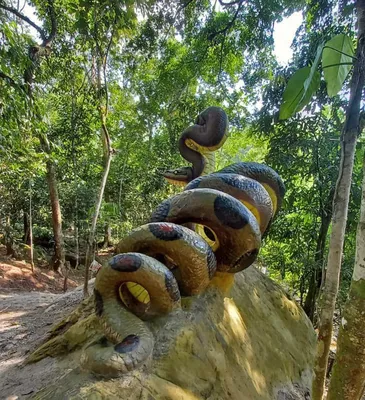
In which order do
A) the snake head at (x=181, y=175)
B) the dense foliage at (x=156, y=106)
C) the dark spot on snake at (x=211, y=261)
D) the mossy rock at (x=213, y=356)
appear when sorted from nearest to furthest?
1. the mossy rock at (x=213, y=356)
2. the dark spot on snake at (x=211, y=261)
3. the snake head at (x=181, y=175)
4. the dense foliage at (x=156, y=106)

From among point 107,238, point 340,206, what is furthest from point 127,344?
point 107,238

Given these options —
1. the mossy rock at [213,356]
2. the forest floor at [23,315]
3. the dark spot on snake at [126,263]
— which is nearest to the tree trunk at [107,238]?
the forest floor at [23,315]

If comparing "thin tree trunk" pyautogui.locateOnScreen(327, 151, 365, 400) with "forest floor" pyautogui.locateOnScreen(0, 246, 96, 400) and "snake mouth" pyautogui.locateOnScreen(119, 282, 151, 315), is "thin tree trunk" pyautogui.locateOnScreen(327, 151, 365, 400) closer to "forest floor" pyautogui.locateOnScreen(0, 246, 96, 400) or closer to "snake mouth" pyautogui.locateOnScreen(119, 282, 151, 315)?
"snake mouth" pyautogui.locateOnScreen(119, 282, 151, 315)

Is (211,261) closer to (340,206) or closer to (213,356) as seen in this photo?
(213,356)

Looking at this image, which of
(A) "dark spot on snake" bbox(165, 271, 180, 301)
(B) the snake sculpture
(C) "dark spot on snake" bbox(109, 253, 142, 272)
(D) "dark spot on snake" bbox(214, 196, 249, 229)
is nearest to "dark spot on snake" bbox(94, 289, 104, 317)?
(B) the snake sculpture

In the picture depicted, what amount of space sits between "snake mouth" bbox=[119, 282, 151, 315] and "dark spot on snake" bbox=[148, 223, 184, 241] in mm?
308

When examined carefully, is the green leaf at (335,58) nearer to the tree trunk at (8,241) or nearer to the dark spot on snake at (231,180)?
the dark spot on snake at (231,180)

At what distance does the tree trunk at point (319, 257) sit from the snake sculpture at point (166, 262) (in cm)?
225

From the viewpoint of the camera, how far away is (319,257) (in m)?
4.42

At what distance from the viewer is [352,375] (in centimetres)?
144

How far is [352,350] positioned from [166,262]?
1.12 m

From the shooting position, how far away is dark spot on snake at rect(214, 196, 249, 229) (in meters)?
1.94

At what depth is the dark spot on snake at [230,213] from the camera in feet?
6.35

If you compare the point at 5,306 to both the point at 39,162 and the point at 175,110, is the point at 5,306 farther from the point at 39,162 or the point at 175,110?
the point at 175,110
